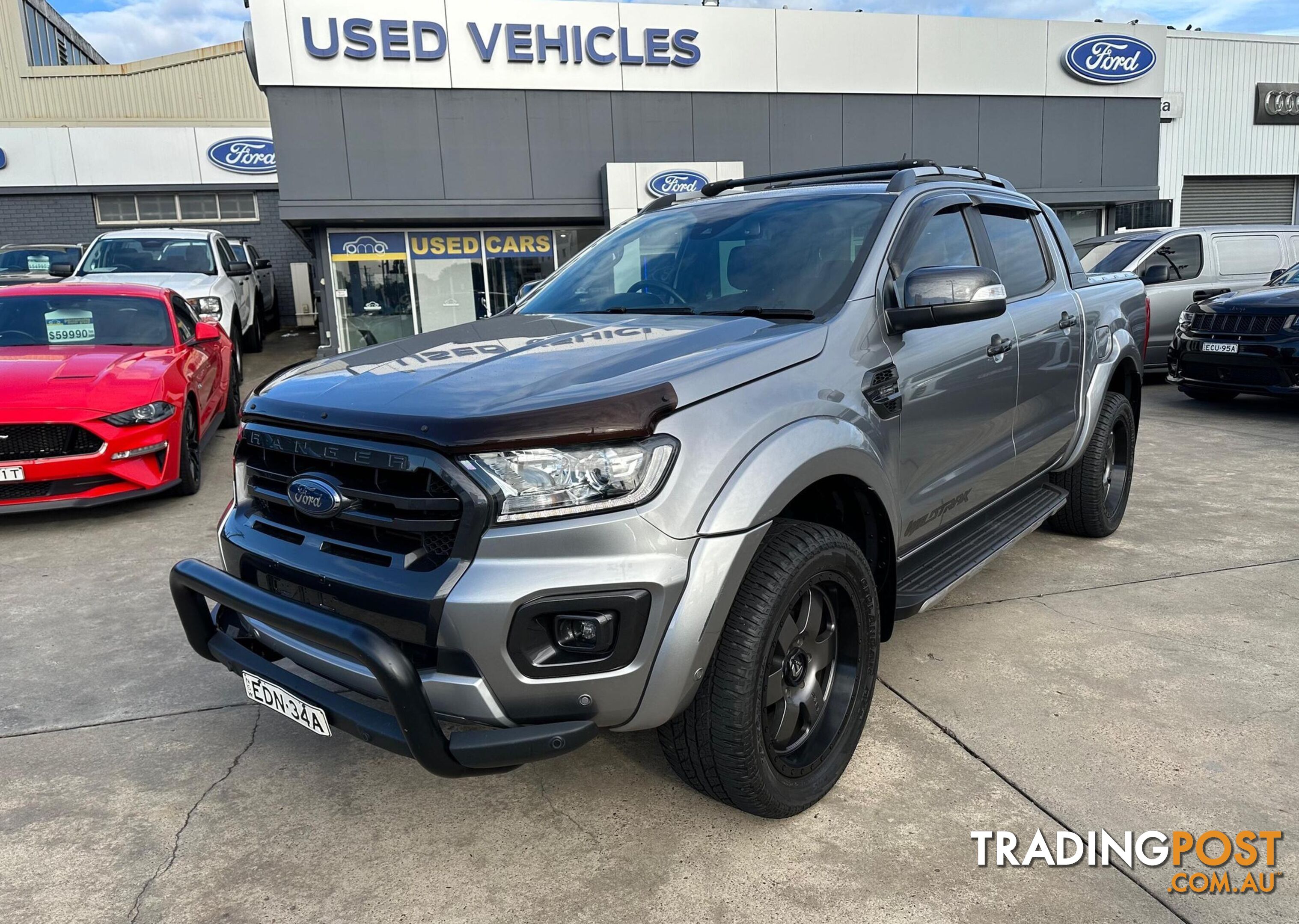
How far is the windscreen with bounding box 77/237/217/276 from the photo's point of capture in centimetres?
1122

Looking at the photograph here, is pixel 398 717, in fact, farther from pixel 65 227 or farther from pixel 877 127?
pixel 65 227

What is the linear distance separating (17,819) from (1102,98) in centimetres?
1862

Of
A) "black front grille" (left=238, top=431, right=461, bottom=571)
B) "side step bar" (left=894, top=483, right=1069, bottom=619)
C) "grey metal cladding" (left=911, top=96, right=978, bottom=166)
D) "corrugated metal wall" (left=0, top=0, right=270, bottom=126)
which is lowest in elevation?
"side step bar" (left=894, top=483, right=1069, bottom=619)

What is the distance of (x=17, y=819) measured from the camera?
8.71 ft

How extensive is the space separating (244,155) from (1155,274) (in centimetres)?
1900

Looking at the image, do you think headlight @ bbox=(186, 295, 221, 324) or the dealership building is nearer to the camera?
headlight @ bbox=(186, 295, 221, 324)

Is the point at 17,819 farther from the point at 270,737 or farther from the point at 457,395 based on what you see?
the point at 457,395

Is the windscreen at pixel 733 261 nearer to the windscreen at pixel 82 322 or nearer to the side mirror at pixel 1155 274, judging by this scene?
the windscreen at pixel 82 322

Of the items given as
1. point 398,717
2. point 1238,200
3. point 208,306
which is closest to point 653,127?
A: point 208,306

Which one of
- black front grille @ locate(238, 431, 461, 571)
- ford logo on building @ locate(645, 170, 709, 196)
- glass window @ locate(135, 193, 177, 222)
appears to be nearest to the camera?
black front grille @ locate(238, 431, 461, 571)

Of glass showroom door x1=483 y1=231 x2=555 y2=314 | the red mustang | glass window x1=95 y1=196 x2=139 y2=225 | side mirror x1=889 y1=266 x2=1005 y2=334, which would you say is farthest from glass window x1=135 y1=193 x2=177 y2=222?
Answer: side mirror x1=889 y1=266 x2=1005 y2=334

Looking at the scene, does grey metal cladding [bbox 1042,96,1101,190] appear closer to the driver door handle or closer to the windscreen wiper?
the driver door handle

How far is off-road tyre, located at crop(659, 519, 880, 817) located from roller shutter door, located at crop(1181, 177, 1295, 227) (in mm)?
24166

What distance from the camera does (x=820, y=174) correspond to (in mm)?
3879
